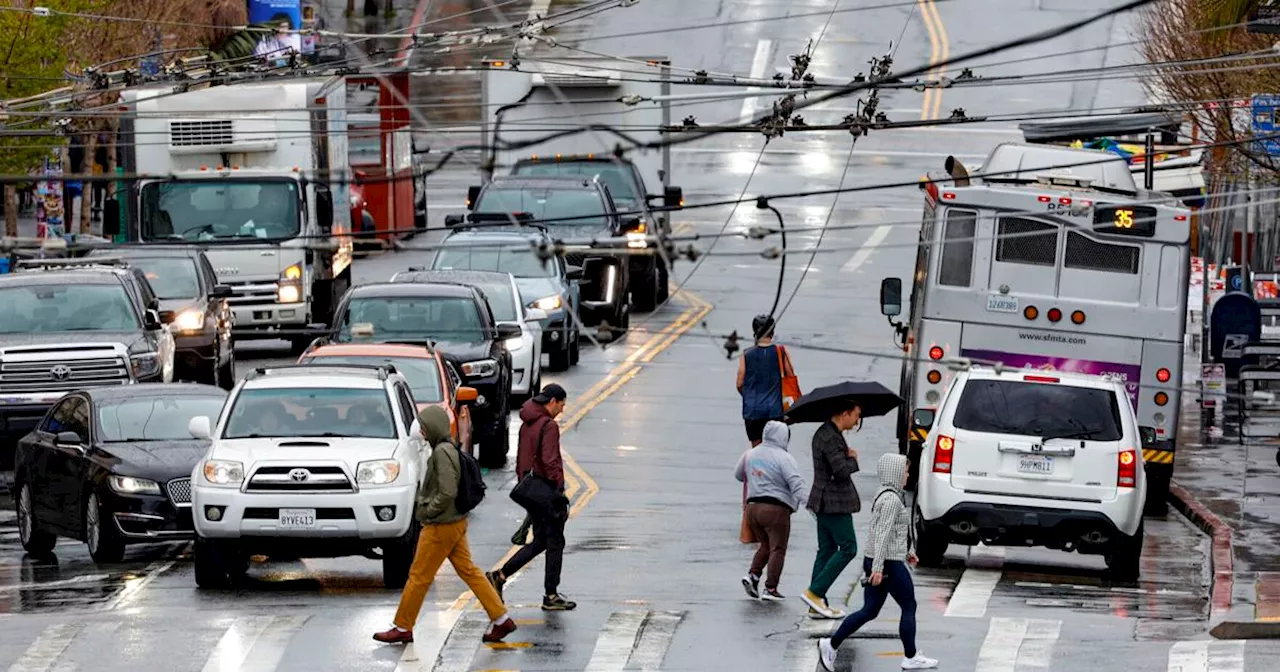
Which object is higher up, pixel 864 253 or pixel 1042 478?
pixel 1042 478

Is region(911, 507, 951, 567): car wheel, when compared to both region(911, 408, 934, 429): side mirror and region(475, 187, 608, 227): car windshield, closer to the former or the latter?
region(911, 408, 934, 429): side mirror

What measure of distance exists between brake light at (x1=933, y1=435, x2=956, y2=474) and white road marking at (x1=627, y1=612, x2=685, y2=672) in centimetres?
331

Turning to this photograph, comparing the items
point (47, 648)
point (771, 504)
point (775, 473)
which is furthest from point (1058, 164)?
point (47, 648)

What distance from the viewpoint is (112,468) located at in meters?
19.7

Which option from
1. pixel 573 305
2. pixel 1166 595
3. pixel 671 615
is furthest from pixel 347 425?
pixel 573 305

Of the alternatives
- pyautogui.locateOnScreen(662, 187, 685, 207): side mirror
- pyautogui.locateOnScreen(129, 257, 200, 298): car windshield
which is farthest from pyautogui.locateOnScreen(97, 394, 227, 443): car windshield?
pyautogui.locateOnScreen(662, 187, 685, 207): side mirror

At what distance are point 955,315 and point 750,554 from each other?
5289mm

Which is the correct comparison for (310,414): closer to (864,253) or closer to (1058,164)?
(1058,164)

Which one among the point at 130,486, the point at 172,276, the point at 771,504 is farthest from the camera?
the point at 172,276

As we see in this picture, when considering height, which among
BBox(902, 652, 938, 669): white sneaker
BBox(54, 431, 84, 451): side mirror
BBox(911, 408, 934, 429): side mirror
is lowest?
BBox(902, 652, 938, 669): white sneaker

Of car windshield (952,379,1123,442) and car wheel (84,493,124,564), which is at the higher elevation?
car windshield (952,379,1123,442)

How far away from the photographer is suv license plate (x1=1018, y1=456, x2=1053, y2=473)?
18.9m

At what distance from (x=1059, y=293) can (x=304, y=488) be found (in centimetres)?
929

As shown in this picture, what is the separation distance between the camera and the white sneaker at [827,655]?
582 inches
